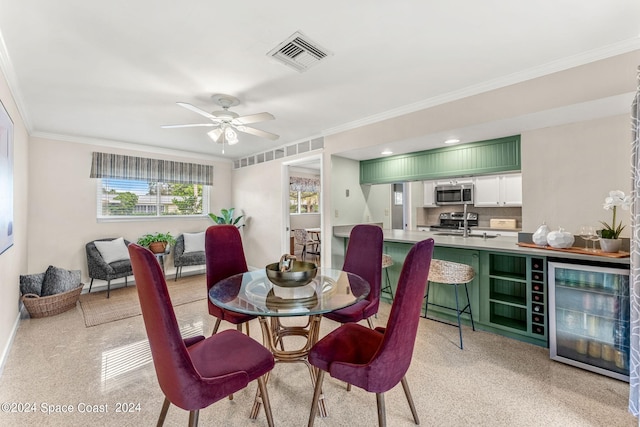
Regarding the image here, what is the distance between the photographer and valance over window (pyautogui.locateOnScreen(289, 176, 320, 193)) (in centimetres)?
825

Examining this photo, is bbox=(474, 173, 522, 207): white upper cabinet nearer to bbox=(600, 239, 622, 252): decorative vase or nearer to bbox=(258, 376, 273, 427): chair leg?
bbox=(600, 239, 622, 252): decorative vase

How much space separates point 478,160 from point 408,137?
902mm

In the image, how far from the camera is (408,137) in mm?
3281

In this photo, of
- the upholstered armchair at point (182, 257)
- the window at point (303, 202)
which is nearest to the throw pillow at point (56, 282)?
the upholstered armchair at point (182, 257)

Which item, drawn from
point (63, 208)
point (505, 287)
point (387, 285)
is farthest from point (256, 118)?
point (63, 208)

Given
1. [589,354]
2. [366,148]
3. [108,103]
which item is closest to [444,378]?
[589,354]

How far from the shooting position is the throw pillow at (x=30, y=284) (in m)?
3.45

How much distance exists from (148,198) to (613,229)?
20.9 feet

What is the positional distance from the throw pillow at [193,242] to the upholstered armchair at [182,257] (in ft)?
0.18

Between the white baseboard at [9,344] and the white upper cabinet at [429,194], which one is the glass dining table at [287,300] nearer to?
the white baseboard at [9,344]

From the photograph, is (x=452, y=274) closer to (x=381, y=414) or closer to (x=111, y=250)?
(x=381, y=414)

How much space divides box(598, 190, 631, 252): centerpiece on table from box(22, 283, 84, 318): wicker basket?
5.64 metres

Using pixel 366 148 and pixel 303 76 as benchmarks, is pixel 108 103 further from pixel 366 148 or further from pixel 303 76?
pixel 366 148

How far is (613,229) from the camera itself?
2.33 metres
